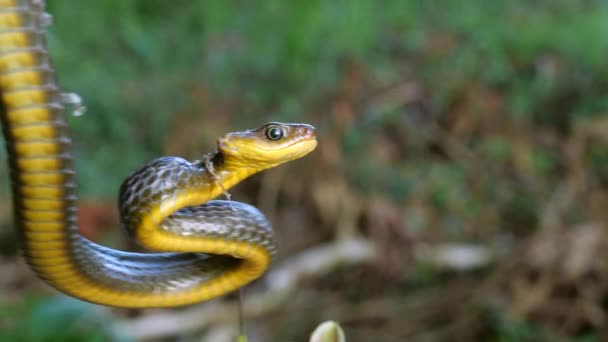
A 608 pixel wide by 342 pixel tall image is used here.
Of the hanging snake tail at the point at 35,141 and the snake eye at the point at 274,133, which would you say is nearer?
the hanging snake tail at the point at 35,141

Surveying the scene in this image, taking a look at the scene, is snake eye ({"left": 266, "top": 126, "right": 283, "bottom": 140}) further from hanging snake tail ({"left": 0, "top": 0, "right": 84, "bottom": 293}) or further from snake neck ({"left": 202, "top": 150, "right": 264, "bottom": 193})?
hanging snake tail ({"left": 0, "top": 0, "right": 84, "bottom": 293})

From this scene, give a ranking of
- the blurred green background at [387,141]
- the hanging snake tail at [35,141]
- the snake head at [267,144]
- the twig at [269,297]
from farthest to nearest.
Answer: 1. the blurred green background at [387,141]
2. the twig at [269,297]
3. the snake head at [267,144]
4. the hanging snake tail at [35,141]

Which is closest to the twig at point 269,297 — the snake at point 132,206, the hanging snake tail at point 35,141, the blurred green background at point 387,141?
the blurred green background at point 387,141

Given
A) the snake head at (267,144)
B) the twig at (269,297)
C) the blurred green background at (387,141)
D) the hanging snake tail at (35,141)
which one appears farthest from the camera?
the blurred green background at (387,141)

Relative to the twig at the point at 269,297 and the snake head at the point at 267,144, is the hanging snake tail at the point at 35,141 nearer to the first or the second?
the snake head at the point at 267,144

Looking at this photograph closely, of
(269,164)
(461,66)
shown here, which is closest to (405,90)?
(461,66)

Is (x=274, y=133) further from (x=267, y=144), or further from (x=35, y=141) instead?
(x=35, y=141)

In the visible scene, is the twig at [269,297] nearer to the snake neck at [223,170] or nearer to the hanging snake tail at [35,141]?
the snake neck at [223,170]

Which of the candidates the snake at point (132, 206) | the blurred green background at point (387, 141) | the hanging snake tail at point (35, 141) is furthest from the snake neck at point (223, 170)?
the blurred green background at point (387, 141)

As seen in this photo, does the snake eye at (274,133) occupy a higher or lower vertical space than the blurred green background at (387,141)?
higher

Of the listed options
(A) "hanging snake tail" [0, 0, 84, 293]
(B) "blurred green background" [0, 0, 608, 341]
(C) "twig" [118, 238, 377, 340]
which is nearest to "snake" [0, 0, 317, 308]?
(A) "hanging snake tail" [0, 0, 84, 293]
